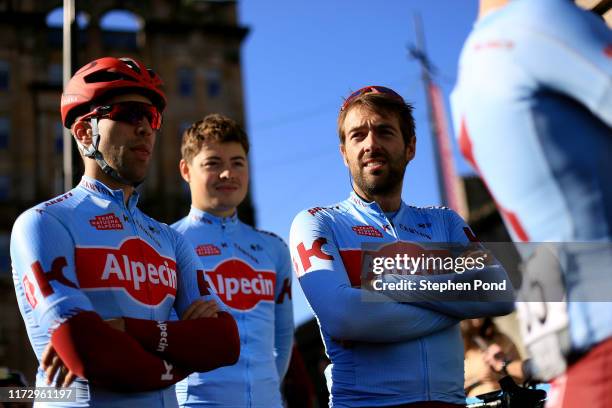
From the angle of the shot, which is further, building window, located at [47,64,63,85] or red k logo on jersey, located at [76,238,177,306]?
building window, located at [47,64,63,85]

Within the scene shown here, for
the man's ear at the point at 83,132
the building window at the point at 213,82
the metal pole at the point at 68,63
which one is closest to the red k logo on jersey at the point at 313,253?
the man's ear at the point at 83,132

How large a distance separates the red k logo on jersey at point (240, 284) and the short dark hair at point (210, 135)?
35.2 inches

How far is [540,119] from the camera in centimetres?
185

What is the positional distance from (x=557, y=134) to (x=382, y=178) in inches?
73.9

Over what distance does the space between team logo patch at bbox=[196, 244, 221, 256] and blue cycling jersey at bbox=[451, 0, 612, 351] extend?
13.1ft

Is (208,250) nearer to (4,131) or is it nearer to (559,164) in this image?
(559,164)

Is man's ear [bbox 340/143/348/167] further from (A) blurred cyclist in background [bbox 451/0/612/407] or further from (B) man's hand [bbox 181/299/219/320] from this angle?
(A) blurred cyclist in background [bbox 451/0/612/407]

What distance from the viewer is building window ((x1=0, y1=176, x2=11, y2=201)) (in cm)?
4181

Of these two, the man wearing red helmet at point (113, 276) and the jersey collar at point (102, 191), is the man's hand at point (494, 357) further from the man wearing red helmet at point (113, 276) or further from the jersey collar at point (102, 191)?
the jersey collar at point (102, 191)

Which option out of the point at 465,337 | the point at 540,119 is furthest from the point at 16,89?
the point at 540,119

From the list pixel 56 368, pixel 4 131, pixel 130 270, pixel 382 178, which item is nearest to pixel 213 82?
pixel 4 131

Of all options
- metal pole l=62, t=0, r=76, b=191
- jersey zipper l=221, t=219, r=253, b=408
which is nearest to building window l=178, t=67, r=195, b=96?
metal pole l=62, t=0, r=76, b=191

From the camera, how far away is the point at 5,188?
4203cm

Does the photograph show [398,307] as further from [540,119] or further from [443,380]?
[540,119]
